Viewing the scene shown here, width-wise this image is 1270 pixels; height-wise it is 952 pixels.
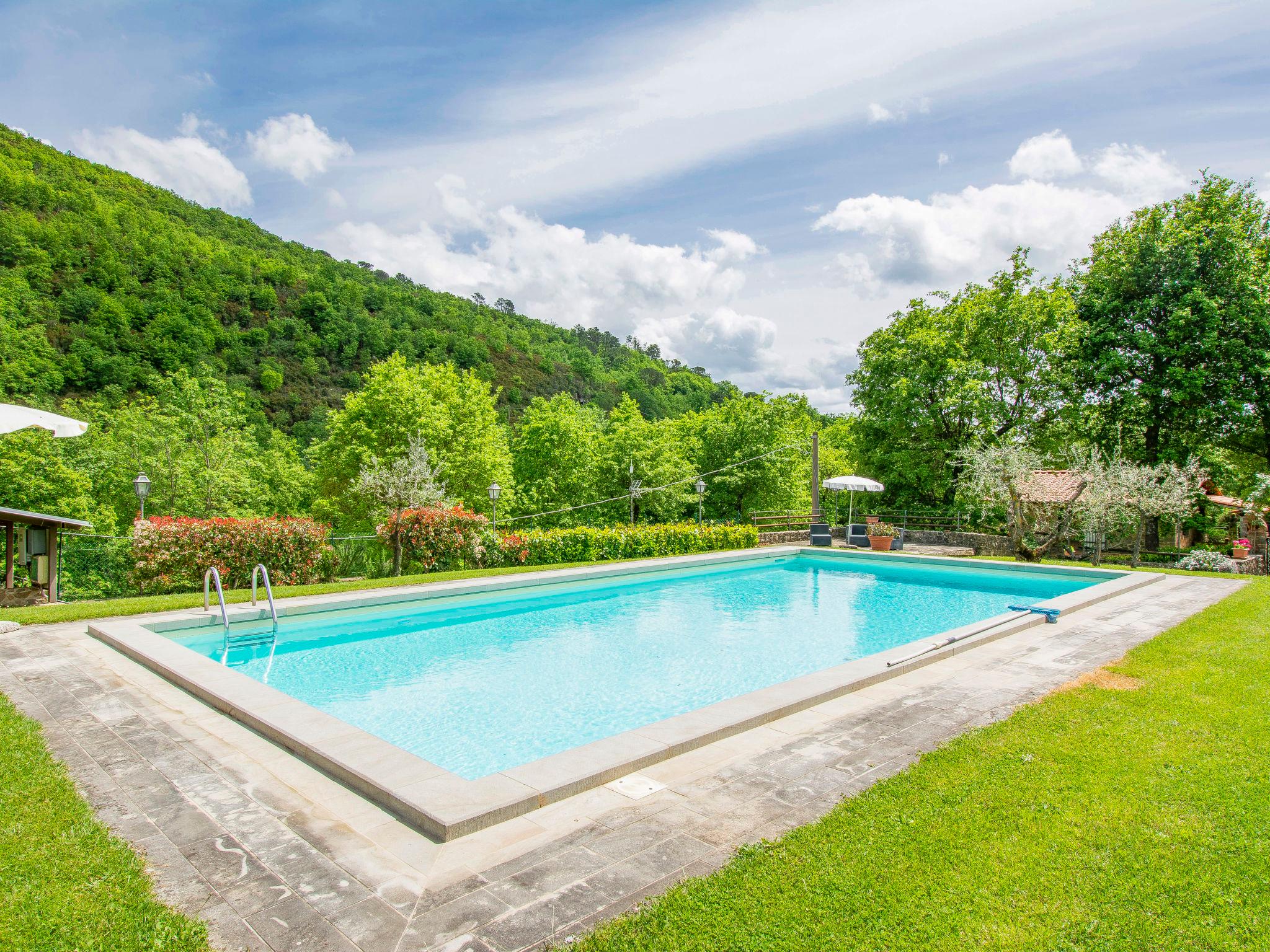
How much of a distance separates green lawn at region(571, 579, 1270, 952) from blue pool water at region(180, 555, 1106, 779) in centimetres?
307

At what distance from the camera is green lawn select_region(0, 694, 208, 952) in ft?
7.57

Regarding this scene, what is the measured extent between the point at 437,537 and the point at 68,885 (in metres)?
10.8

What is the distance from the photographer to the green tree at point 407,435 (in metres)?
23.4

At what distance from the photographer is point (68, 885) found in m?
2.62

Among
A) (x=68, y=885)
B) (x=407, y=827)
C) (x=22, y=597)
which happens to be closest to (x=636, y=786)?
(x=407, y=827)

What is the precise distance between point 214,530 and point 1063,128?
57.0 ft

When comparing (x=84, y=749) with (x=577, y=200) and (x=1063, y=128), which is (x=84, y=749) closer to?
(x=1063, y=128)

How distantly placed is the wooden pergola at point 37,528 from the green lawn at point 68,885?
7944 millimetres

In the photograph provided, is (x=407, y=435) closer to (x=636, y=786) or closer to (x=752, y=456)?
(x=752, y=456)

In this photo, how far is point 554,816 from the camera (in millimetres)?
3316

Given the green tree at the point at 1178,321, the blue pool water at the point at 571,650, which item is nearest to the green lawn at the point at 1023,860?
the blue pool water at the point at 571,650

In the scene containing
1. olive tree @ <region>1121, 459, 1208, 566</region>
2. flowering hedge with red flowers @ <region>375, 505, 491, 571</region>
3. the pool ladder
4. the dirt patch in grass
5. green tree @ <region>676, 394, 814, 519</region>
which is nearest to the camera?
the dirt patch in grass

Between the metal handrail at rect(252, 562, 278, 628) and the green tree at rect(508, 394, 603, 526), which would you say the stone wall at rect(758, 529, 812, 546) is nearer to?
the green tree at rect(508, 394, 603, 526)

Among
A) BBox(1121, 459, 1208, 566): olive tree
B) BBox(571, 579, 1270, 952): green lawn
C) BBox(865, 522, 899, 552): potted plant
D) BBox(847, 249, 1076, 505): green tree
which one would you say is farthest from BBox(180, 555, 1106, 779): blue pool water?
BBox(847, 249, 1076, 505): green tree
